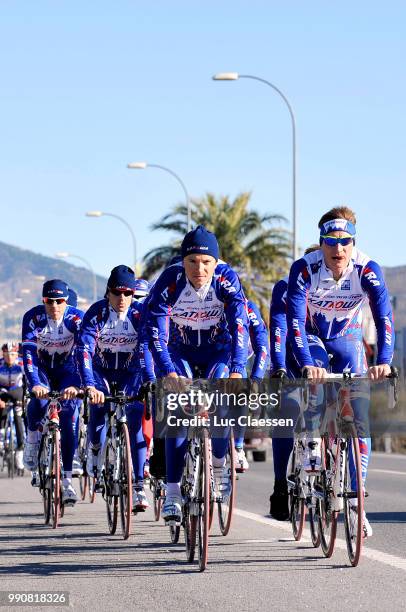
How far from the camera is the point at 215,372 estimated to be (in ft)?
33.7

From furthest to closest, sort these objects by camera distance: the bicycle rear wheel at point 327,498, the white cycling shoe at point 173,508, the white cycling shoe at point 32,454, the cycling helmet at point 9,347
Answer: the cycling helmet at point 9,347 → the white cycling shoe at point 32,454 → the white cycling shoe at point 173,508 → the bicycle rear wheel at point 327,498

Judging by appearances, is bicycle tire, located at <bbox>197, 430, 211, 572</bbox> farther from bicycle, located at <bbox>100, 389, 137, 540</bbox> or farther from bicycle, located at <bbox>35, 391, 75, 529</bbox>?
bicycle, located at <bbox>35, 391, 75, 529</bbox>

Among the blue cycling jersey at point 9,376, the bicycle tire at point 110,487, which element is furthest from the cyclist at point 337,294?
the blue cycling jersey at point 9,376

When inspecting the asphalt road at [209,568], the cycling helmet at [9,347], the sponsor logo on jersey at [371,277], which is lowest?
the asphalt road at [209,568]

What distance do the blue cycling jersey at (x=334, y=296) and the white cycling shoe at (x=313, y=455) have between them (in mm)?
705

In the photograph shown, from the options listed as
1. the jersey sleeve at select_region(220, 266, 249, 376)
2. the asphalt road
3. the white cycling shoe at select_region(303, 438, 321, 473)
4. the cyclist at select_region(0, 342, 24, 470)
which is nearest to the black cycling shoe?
the asphalt road

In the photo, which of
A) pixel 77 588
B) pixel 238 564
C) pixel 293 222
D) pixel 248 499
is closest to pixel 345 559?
pixel 238 564

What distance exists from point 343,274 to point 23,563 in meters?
2.88

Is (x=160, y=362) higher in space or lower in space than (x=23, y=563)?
→ higher

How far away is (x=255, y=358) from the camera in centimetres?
1069

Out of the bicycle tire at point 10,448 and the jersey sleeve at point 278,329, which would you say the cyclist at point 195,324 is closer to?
the jersey sleeve at point 278,329

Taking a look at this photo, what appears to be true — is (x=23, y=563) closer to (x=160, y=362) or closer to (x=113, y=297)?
(x=160, y=362)

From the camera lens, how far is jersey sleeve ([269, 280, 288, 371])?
10758 millimetres

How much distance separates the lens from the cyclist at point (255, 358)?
1014 cm
